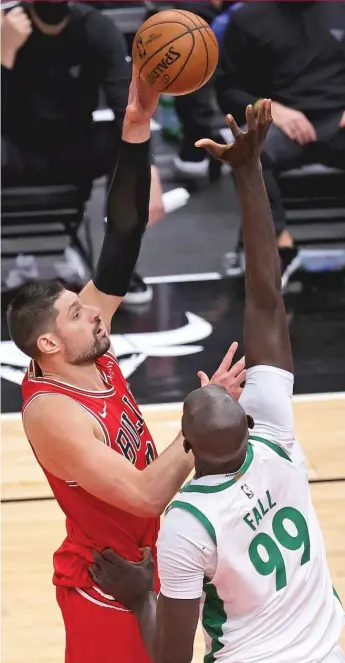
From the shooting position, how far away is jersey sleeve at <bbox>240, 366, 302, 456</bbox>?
8.96 ft

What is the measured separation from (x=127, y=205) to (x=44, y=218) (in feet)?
17.4

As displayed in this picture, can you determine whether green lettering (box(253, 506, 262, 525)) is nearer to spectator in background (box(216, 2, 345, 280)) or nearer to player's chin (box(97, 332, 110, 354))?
player's chin (box(97, 332, 110, 354))

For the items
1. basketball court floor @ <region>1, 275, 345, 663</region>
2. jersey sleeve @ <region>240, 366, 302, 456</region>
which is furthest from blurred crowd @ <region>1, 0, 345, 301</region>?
jersey sleeve @ <region>240, 366, 302, 456</region>

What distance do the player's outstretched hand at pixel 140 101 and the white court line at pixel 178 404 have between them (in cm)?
305

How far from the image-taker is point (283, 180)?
8742mm

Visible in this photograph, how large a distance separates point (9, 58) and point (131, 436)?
5863mm

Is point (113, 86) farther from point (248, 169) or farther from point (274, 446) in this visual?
point (274, 446)

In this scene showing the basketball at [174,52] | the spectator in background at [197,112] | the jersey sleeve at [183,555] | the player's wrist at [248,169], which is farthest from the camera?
the spectator in background at [197,112]

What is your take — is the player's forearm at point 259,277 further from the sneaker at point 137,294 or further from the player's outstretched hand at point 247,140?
the sneaker at point 137,294

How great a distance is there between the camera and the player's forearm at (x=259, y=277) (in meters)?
2.84

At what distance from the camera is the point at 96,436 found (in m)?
3.17

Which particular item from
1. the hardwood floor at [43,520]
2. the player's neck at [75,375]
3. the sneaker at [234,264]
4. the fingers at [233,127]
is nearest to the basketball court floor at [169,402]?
the hardwood floor at [43,520]

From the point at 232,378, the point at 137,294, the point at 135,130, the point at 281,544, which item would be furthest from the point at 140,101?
the point at 137,294

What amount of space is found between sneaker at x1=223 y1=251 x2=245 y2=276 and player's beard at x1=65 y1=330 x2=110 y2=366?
530cm
